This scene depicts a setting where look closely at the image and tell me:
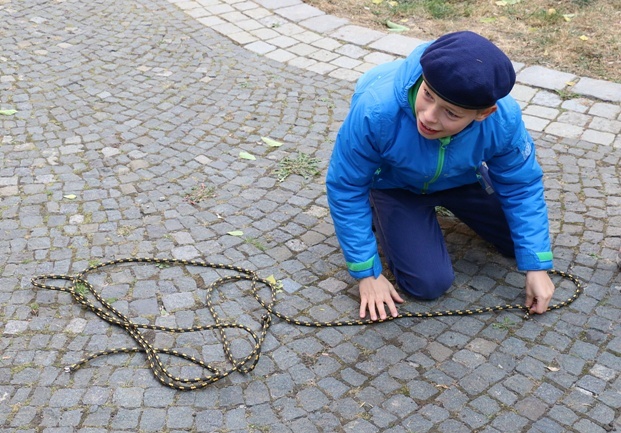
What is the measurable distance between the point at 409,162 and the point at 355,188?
26 cm

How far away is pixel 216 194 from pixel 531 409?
2.17m

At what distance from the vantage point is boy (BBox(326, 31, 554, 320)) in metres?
3.05

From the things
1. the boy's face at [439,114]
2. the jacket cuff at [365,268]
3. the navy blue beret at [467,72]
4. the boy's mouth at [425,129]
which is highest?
the navy blue beret at [467,72]

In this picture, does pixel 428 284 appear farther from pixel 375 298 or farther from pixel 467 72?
pixel 467 72

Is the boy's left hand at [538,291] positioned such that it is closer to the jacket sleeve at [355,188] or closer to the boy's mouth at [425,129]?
the jacket sleeve at [355,188]

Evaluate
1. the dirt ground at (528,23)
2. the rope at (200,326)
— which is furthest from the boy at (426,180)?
the dirt ground at (528,23)

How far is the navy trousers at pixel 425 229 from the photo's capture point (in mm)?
3570

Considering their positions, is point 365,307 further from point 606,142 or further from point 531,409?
point 606,142

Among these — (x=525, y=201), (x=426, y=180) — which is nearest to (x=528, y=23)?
(x=525, y=201)

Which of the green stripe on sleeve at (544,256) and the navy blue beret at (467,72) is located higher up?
the navy blue beret at (467,72)

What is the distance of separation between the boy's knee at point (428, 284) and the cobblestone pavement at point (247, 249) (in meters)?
0.06

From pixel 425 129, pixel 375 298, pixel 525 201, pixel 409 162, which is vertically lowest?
pixel 375 298

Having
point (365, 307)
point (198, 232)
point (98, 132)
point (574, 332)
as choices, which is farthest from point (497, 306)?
point (98, 132)

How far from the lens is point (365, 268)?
→ 11.3 feet
